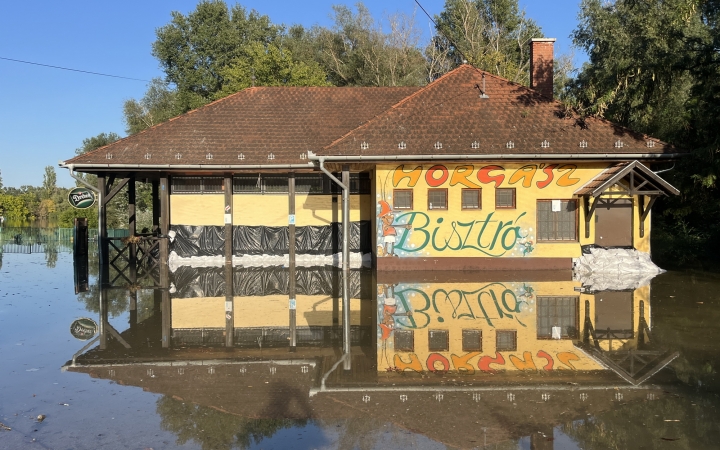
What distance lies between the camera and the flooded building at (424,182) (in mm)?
16781

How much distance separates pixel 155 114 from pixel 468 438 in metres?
46.0

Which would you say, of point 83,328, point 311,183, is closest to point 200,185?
point 311,183

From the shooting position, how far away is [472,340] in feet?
29.8

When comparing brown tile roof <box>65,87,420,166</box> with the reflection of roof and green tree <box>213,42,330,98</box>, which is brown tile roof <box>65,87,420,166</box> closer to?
the reflection of roof

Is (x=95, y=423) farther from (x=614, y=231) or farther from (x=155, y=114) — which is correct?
(x=155, y=114)

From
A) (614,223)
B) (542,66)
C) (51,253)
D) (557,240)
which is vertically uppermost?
(542,66)

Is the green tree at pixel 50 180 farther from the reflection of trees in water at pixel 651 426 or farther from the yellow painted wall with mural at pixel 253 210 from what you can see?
the reflection of trees in water at pixel 651 426

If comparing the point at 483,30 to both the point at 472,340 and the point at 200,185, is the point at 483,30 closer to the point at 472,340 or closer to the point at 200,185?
the point at 200,185

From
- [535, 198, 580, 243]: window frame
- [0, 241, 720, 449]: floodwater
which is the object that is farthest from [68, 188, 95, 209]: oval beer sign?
[535, 198, 580, 243]: window frame

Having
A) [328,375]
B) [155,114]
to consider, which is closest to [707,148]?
[328,375]

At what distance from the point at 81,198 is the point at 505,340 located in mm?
16137

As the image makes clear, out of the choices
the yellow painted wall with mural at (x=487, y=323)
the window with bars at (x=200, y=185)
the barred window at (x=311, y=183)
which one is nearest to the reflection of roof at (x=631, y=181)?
the yellow painted wall with mural at (x=487, y=323)

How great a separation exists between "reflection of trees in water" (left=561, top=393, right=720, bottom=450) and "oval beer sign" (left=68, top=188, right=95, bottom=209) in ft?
59.7

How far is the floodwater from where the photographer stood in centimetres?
574
